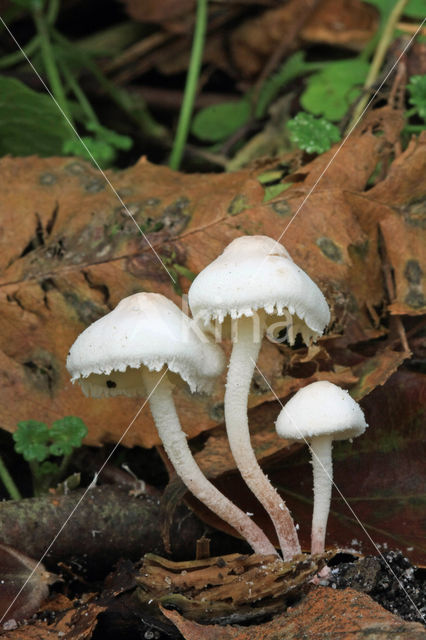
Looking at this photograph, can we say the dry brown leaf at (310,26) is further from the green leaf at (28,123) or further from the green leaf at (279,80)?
the green leaf at (28,123)

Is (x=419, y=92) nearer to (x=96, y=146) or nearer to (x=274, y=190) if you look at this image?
(x=274, y=190)

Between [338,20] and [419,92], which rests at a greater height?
[338,20]

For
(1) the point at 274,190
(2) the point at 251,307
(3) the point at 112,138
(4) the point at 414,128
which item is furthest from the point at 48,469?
(4) the point at 414,128

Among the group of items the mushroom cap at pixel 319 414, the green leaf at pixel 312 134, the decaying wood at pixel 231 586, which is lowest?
the decaying wood at pixel 231 586

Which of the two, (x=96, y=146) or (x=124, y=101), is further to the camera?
(x=124, y=101)

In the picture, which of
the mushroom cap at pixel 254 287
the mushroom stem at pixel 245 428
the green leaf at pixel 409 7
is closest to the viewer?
the mushroom cap at pixel 254 287

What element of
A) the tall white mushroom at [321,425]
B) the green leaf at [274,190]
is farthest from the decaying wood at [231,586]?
the green leaf at [274,190]

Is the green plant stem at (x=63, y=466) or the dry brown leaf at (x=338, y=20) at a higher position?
the dry brown leaf at (x=338, y=20)
